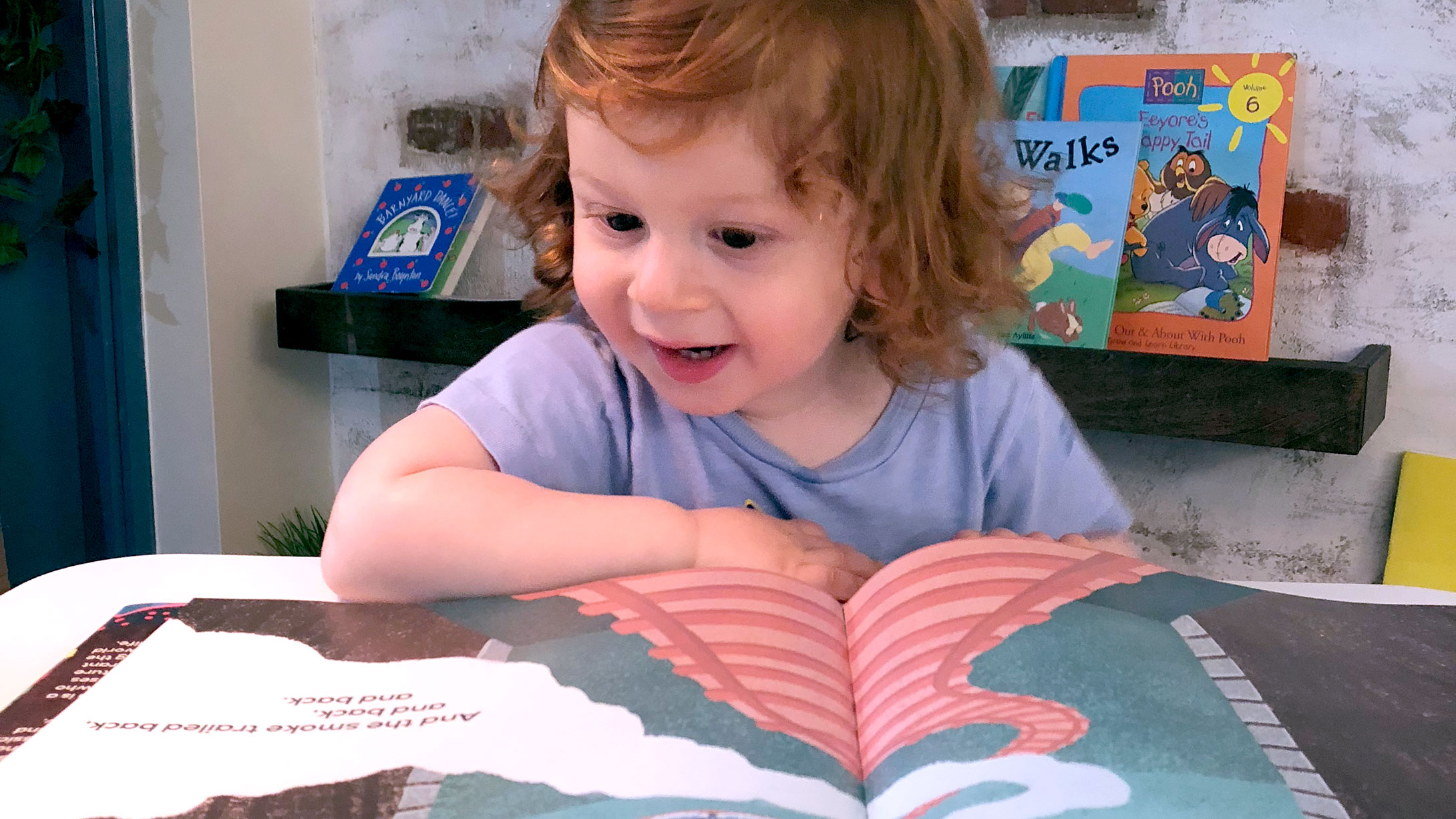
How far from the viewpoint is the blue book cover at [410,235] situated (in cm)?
141

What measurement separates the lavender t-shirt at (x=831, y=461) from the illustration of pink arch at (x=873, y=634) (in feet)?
0.67

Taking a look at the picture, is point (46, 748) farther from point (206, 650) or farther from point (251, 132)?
point (251, 132)

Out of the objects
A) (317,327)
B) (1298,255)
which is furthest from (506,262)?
(1298,255)

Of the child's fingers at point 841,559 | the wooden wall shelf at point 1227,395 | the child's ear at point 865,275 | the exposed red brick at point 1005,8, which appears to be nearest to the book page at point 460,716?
the child's fingers at point 841,559

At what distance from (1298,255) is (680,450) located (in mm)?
713

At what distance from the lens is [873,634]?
0.44 m

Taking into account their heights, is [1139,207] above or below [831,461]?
above

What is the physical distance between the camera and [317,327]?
1.42m

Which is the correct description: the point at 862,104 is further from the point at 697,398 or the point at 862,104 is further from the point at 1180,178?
the point at 1180,178

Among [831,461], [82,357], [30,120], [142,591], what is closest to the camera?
[142,591]

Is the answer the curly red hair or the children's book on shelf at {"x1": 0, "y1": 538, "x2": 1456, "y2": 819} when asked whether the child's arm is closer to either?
the children's book on shelf at {"x1": 0, "y1": 538, "x2": 1456, "y2": 819}

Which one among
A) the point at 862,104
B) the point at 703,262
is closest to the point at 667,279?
the point at 703,262

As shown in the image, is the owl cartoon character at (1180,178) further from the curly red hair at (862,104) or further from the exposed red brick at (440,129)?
the exposed red brick at (440,129)

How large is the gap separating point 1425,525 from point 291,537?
1.39m
